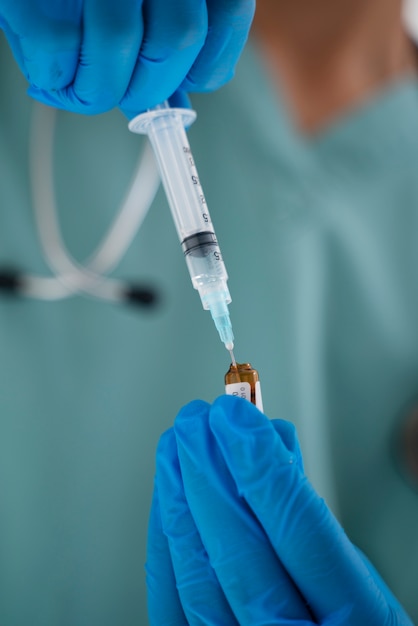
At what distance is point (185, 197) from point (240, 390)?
0.27 metres

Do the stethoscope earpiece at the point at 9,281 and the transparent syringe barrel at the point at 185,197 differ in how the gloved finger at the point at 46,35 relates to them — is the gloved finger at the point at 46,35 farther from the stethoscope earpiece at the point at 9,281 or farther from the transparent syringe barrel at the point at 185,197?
the stethoscope earpiece at the point at 9,281

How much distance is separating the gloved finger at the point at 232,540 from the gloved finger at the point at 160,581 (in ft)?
0.29

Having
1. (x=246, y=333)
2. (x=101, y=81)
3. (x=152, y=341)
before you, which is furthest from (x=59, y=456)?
(x=101, y=81)

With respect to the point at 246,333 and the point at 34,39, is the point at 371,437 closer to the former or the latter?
the point at 246,333

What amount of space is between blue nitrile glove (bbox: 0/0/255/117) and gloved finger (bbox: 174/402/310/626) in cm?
46

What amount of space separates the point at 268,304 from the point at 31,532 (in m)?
0.66

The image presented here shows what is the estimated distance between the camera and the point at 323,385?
125 cm

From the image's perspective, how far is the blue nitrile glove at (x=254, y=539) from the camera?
0.68m

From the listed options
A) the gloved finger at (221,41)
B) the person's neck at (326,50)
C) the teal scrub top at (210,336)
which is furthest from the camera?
the person's neck at (326,50)

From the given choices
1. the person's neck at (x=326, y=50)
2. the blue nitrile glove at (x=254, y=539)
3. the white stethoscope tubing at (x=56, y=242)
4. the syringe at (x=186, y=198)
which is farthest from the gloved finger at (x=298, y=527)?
A: the person's neck at (x=326, y=50)

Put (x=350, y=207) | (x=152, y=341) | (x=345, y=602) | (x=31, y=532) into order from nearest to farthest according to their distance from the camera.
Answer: (x=345, y=602)
(x=31, y=532)
(x=152, y=341)
(x=350, y=207)

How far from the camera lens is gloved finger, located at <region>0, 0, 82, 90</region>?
2.25 feet

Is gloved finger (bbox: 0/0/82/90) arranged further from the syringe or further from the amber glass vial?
the amber glass vial

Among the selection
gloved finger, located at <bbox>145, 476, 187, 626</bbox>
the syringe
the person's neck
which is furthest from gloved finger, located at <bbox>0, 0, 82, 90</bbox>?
the person's neck
